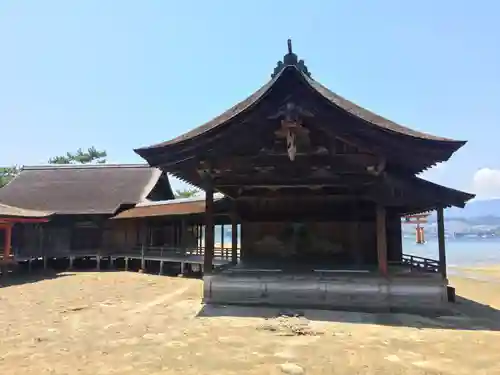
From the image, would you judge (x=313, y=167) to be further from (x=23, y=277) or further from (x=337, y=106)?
(x=23, y=277)

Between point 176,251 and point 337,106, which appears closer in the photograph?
point 337,106

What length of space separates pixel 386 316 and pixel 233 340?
4011 millimetres

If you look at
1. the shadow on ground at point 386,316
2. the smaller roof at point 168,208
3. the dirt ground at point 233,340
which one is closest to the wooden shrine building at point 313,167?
the shadow on ground at point 386,316

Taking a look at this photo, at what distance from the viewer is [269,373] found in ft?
19.0

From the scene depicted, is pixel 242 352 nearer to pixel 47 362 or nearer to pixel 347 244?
pixel 47 362

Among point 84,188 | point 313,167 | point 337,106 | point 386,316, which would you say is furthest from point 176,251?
point 337,106

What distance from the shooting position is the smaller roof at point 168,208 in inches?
789

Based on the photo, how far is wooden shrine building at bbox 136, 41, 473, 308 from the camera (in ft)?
31.1

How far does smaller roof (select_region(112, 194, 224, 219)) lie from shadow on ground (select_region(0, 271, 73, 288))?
492 centimetres

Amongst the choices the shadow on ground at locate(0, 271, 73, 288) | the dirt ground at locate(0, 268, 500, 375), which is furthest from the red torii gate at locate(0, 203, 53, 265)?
the dirt ground at locate(0, 268, 500, 375)

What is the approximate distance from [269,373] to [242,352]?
3.52ft

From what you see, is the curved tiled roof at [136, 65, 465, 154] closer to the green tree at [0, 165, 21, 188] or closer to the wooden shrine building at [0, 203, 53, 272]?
the wooden shrine building at [0, 203, 53, 272]

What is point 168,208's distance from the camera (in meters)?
21.6

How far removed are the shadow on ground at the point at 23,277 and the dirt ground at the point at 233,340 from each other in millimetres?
6615
